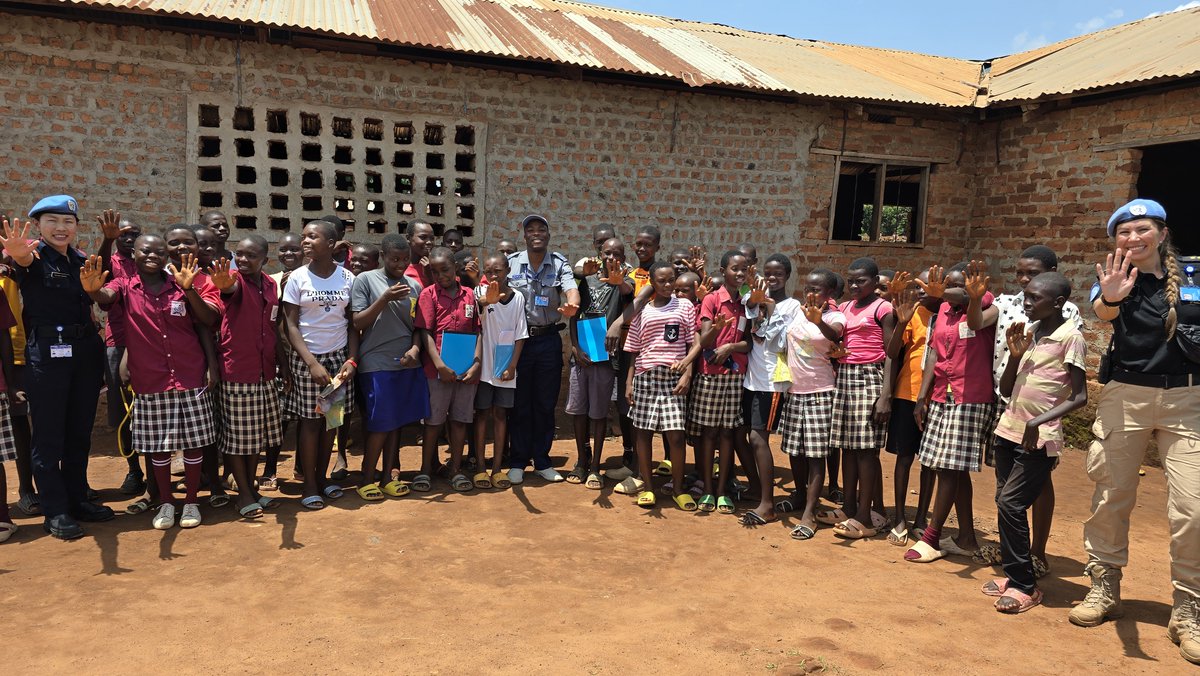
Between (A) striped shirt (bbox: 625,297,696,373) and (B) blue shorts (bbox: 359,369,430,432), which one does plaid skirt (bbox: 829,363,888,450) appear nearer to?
(A) striped shirt (bbox: 625,297,696,373)

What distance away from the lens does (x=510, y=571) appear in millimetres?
3807

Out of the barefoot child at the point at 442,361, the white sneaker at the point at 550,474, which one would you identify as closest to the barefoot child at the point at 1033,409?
the white sneaker at the point at 550,474

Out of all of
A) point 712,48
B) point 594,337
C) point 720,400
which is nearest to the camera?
point 720,400

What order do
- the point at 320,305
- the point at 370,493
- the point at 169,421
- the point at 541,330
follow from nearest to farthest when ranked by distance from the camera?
the point at 169,421
the point at 320,305
the point at 370,493
the point at 541,330

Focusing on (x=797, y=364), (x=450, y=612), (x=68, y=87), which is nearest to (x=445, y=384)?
(x=450, y=612)

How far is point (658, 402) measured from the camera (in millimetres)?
4762

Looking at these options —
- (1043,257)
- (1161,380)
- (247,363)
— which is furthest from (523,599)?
(1043,257)

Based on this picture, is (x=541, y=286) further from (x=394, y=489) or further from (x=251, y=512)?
(x=251, y=512)

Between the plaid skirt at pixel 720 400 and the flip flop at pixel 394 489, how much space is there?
2049 mm

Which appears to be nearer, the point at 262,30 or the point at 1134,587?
the point at 1134,587

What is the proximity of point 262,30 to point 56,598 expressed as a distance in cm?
510

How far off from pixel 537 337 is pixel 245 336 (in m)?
1.91

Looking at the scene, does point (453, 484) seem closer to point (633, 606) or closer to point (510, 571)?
point (510, 571)

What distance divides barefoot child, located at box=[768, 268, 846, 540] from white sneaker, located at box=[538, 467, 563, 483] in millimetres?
1760
